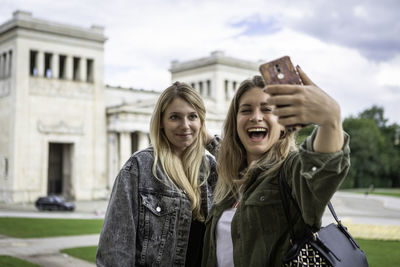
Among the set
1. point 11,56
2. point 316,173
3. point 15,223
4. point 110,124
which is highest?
point 11,56

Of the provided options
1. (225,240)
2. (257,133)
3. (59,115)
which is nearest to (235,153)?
(257,133)

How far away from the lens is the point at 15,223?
22812 millimetres

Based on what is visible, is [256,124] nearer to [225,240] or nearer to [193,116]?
[225,240]

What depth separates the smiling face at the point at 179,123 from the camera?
13.8 ft

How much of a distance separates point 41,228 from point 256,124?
64.1ft

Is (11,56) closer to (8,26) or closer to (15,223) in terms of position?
(8,26)

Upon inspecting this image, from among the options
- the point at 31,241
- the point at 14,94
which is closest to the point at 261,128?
the point at 31,241

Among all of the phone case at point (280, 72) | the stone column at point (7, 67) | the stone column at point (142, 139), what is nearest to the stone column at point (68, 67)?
the stone column at point (7, 67)

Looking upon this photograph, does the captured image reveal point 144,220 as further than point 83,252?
No

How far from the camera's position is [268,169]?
3.15 m

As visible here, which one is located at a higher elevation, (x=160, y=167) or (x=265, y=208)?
(x=160, y=167)

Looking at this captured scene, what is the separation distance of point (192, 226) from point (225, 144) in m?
0.82

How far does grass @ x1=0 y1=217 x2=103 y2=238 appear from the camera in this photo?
61.9 feet

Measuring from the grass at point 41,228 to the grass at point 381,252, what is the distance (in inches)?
429
